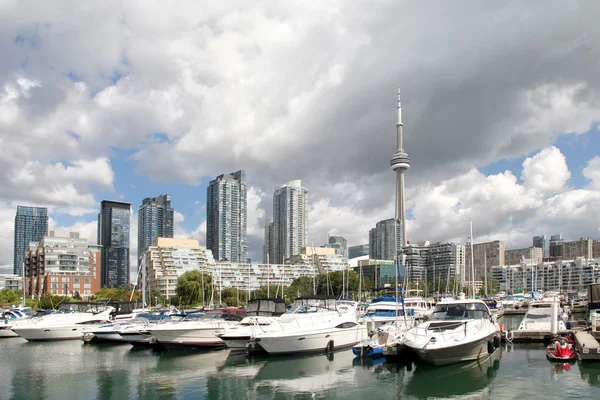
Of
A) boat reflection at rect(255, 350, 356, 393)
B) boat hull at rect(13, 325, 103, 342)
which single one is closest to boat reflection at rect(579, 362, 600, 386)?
boat reflection at rect(255, 350, 356, 393)

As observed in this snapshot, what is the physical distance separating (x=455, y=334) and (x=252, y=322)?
55.0 ft

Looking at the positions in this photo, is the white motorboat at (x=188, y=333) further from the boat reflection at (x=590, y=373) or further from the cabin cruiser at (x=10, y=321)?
the boat reflection at (x=590, y=373)

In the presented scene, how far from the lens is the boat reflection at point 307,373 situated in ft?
87.9

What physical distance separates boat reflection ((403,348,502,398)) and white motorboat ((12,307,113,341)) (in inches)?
1317

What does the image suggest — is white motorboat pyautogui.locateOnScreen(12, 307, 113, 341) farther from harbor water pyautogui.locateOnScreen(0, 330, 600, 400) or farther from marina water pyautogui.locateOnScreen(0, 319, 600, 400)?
harbor water pyautogui.locateOnScreen(0, 330, 600, 400)

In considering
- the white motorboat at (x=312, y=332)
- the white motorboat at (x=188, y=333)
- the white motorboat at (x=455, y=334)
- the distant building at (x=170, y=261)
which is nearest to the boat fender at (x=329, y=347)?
the white motorboat at (x=312, y=332)

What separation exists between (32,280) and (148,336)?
131001mm

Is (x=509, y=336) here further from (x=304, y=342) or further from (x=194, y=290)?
(x=194, y=290)

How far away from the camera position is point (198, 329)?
3972cm

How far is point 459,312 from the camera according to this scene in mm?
32531

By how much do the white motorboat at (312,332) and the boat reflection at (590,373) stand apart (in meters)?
14.9

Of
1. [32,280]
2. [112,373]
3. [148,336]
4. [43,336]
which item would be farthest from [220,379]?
[32,280]

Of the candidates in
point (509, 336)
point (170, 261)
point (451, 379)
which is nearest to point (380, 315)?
point (509, 336)

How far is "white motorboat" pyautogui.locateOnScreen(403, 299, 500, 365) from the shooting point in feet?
91.3
